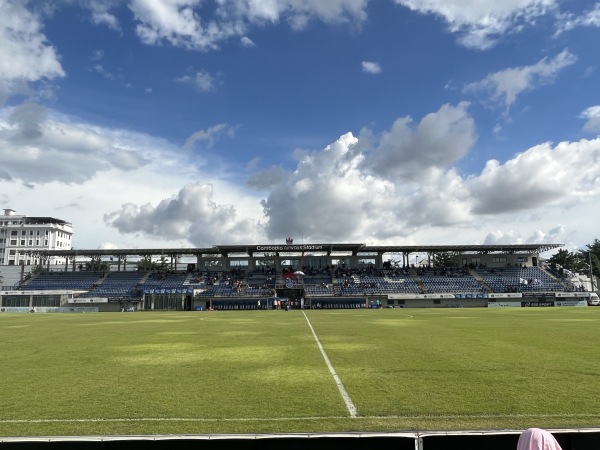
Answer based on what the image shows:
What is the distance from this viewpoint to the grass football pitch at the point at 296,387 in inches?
344

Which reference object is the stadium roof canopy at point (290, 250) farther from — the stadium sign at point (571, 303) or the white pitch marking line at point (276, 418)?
the white pitch marking line at point (276, 418)

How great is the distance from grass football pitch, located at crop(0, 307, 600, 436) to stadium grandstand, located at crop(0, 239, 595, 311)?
59.2 m

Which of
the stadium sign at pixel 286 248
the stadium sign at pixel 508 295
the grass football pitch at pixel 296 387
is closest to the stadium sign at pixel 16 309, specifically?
the stadium sign at pixel 286 248

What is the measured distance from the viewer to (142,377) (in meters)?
13.7

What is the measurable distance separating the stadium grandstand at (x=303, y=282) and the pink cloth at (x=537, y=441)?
75628 millimetres

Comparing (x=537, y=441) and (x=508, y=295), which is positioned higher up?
(x=537, y=441)

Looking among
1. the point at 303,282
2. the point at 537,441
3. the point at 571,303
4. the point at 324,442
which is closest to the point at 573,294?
the point at 571,303

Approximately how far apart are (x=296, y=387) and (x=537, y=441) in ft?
27.4

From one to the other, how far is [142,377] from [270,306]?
6627 centimetres

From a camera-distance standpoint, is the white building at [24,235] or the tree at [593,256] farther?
the white building at [24,235]

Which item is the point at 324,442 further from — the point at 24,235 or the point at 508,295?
the point at 24,235

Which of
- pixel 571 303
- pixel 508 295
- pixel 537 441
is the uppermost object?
pixel 537 441

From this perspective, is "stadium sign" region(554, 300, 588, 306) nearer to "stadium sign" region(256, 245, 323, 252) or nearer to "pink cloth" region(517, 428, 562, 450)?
"stadium sign" region(256, 245, 323, 252)

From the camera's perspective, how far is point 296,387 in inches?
469
